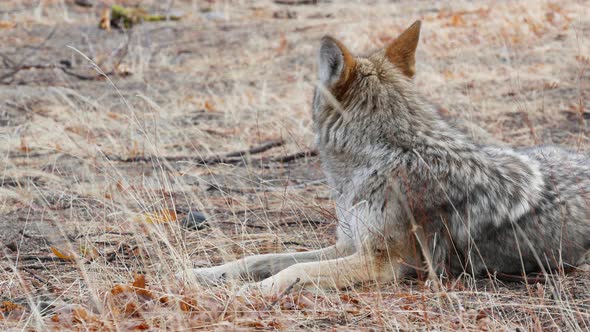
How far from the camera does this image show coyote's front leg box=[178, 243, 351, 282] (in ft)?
14.5

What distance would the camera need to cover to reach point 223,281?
14.3 ft

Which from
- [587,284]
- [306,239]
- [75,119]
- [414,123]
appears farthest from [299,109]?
[587,284]

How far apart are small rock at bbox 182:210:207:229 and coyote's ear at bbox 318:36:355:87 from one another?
138 cm

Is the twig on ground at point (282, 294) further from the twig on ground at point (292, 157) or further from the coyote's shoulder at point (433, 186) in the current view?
the twig on ground at point (292, 157)

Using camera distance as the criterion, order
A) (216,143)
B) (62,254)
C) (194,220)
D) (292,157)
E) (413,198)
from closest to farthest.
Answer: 1. (413,198)
2. (62,254)
3. (194,220)
4. (292,157)
5. (216,143)

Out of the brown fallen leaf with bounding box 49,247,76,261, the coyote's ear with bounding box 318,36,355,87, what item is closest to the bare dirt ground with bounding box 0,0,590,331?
the brown fallen leaf with bounding box 49,247,76,261

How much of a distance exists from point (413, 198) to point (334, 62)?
91 cm

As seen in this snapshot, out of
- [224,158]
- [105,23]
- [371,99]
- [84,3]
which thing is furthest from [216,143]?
[84,3]

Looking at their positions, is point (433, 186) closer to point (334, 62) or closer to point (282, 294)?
point (334, 62)

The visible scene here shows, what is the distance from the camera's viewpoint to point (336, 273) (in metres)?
4.23

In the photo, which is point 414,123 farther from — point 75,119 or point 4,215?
point 75,119

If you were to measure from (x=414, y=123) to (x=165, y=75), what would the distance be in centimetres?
751

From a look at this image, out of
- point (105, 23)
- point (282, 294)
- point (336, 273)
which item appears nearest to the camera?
point (282, 294)

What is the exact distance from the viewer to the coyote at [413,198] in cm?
436
